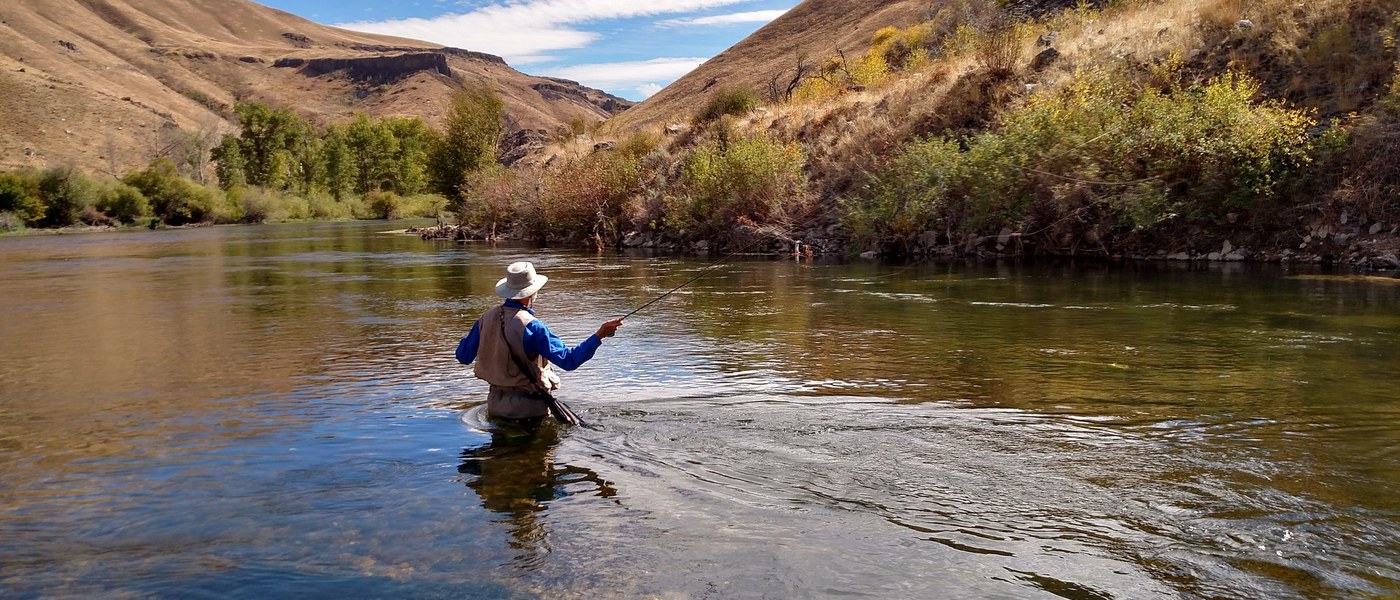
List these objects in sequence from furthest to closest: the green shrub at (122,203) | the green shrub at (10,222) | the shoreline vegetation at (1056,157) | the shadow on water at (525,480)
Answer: the green shrub at (122,203), the green shrub at (10,222), the shoreline vegetation at (1056,157), the shadow on water at (525,480)

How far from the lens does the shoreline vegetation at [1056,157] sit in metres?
20.4

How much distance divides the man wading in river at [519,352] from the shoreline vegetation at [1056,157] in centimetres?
1702

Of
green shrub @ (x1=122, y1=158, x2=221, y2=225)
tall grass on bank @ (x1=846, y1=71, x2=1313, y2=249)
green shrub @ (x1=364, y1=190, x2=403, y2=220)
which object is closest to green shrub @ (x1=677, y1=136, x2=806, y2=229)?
tall grass on bank @ (x1=846, y1=71, x2=1313, y2=249)

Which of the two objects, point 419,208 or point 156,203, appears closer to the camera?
point 156,203

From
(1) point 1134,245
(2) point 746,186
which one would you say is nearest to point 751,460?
(1) point 1134,245

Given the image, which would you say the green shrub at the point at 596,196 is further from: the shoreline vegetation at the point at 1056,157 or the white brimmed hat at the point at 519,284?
the white brimmed hat at the point at 519,284

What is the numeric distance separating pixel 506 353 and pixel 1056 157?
60.1ft

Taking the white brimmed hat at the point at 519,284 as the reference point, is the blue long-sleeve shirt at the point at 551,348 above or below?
below

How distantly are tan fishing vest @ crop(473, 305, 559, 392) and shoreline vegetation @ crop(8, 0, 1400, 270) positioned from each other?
17117 mm

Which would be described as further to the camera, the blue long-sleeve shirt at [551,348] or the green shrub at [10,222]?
the green shrub at [10,222]

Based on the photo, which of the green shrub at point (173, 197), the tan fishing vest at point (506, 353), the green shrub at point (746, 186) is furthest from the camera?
the green shrub at point (173, 197)

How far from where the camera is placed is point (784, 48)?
88.4m

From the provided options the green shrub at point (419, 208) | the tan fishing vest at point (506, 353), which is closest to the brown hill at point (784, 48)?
the green shrub at point (419, 208)

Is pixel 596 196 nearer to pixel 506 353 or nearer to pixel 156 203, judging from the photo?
pixel 506 353
